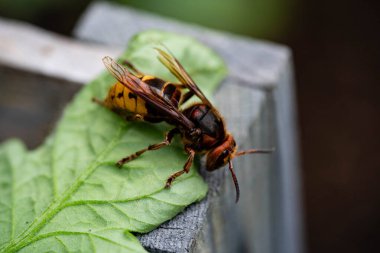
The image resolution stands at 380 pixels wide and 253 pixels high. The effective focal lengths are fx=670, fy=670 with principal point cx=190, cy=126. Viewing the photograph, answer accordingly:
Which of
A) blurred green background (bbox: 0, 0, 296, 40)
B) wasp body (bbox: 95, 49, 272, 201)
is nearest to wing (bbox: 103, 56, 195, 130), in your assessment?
wasp body (bbox: 95, 49, 272, 201)

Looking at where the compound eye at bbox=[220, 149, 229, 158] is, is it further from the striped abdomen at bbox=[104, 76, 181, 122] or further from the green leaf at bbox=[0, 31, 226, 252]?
the striped abdomen at bbox=[104, 76, 181, 122]

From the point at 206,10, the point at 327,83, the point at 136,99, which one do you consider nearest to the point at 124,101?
the point at 136,99

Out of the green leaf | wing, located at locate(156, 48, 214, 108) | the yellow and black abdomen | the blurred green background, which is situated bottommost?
the green leaf

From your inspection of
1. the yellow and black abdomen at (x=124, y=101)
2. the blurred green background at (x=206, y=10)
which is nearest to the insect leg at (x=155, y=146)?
the yellow and black abdomen at (x=124, y=101)

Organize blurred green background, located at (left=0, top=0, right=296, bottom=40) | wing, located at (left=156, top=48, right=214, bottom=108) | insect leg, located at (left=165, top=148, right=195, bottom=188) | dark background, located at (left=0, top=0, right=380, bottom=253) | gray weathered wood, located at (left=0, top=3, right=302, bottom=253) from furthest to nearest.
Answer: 1. dark background, located at (left=0, top=0, right=380, bottom=253)
2. blurred green background, located at (left=0, top=0, right=296, bottom=40)
3. gray weathered wood, located at (left=0, top=3, right=302, bottom=253)
4. wing, located at (left=156, top=48, right=214, bottom=108)
5. insect leg, located at (left=165, top=148, right=195, bottom=188)

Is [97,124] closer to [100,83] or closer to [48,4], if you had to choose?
[100,83]

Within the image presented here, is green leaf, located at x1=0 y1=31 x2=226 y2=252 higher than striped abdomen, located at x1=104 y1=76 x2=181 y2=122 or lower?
lower

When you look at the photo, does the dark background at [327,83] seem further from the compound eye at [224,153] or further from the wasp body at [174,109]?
the compound eye at [224,153]
